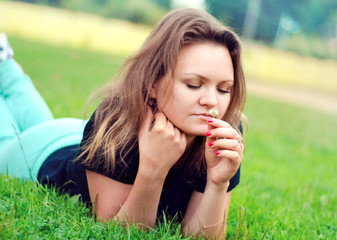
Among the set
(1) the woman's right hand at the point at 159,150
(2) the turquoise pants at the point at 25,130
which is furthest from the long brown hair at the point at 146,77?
(2) the turquoise pants at the point at 25,130

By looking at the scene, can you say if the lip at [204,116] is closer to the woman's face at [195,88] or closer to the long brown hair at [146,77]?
the woman's face at [195,88]

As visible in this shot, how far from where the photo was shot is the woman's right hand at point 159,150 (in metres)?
1.87

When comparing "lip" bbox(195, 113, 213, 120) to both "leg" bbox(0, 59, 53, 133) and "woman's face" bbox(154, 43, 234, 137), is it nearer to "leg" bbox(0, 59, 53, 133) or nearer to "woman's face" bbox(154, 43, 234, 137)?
"woman's face" bbox(154, 43, 234, 137)

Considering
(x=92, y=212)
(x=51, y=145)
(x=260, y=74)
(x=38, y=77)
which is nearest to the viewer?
(x=92, y=212)

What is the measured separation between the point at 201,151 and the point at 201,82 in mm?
433

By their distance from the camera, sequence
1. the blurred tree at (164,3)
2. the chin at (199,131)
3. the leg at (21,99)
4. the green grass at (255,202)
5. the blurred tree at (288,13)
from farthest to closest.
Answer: the blurred tree at (164,3) → the blurred tree at (288,13) → the leg at (21,99) → the chin at (199,131) → the green grass at (255,202)

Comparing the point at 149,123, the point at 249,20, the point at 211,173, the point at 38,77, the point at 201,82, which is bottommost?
the point at 38,77

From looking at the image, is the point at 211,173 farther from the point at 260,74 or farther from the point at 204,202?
the point at 260,74

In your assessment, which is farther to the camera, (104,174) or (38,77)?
(38,77)

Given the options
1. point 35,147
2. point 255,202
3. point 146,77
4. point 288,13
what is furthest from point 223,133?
point 288,13

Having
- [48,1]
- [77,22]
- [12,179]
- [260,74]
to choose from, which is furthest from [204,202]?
[48,1]

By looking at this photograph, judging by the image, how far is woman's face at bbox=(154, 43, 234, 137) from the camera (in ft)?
6.23

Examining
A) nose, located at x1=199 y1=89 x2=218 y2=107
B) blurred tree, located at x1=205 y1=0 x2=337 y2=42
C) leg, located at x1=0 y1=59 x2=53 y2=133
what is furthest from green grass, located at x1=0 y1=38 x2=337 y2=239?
blurred tree, located at x1=205 y1=0 x2=337 y2=42

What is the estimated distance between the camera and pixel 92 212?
6.70 feet
